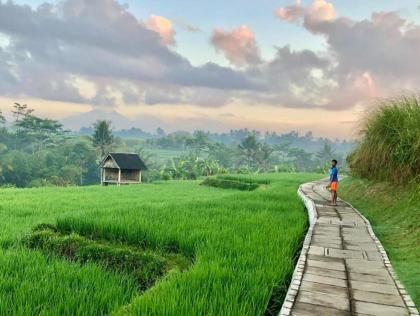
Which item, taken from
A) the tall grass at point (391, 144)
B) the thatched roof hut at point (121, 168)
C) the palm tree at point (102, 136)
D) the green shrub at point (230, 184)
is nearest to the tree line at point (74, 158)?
the palm tree at point (102, 136)

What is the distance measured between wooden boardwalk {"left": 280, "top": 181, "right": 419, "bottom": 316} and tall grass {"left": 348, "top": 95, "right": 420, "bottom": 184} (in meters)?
2.90

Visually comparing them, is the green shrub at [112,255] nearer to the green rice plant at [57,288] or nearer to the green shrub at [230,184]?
the green rice plant at [57,288]

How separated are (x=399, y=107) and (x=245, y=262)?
7330 mm

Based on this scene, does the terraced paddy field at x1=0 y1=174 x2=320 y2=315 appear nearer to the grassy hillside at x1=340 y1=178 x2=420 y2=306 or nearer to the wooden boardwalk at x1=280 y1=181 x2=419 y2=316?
the wooden boardwalk at x1=280 y1=181 x2=419 y2=316

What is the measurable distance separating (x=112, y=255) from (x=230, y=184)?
19.4 m

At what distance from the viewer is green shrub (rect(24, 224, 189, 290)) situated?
200 inches

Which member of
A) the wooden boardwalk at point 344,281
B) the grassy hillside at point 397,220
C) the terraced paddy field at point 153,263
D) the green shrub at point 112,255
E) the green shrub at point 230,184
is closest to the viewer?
the wooden boardwalk at point 344,281

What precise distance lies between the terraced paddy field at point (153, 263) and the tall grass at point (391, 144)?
9.11 feet

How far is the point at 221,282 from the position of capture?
3.75 metres

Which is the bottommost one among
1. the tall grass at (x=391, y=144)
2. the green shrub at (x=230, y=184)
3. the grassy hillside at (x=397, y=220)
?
the green shrub at (x=230, y=184)

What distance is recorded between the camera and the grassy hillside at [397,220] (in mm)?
4496

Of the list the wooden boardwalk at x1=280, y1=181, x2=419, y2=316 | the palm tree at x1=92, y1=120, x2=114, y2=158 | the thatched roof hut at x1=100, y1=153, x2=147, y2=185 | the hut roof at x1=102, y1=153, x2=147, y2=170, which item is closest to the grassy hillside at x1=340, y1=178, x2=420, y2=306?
the wooden boardwalk at x1=280, y1=181, x2=419, y2=316

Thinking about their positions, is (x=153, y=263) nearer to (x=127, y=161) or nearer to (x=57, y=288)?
(x=57, y=288)

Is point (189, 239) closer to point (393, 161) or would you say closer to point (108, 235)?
point (108, 235)
